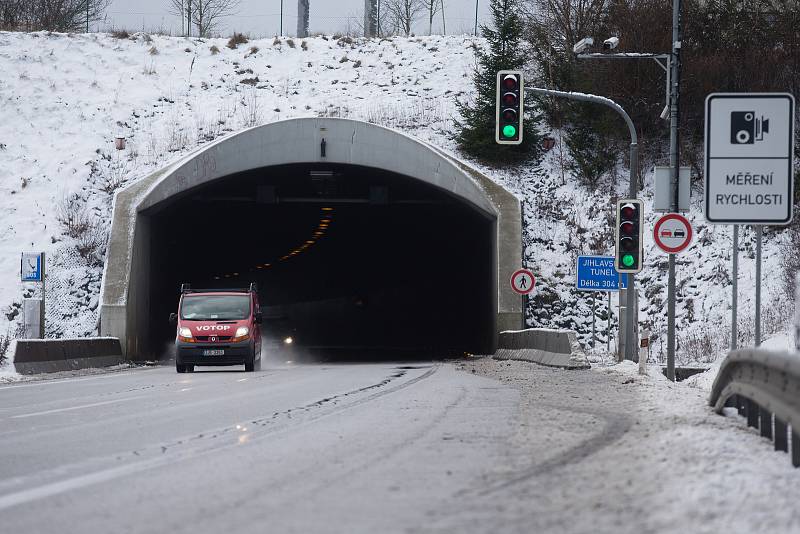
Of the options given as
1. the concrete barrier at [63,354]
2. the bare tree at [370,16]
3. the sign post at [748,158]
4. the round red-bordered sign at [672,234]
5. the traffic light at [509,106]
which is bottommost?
the concrete barrier at [63,354]

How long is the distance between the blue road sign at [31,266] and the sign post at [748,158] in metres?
20.1

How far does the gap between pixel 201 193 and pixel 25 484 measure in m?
35.3

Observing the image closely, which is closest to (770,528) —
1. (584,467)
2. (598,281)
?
(584,467)

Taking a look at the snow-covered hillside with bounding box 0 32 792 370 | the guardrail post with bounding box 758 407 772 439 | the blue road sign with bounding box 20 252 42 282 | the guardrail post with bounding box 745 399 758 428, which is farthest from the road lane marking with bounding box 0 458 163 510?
the snow-covered hillside with bounding box 0 32 792 370

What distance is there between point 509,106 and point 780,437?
14.8 metres

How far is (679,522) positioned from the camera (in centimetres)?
598

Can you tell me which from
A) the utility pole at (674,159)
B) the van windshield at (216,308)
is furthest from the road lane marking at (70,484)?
the van windshield at (216,308)

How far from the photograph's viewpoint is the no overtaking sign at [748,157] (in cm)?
1249

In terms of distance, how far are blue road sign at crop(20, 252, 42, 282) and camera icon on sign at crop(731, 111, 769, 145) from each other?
20.3m

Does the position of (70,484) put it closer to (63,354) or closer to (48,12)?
(63,354)

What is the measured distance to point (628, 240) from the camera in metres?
25.6

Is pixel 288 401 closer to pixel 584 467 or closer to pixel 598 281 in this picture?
pixel 584 467

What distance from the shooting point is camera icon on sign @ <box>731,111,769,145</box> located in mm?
12664

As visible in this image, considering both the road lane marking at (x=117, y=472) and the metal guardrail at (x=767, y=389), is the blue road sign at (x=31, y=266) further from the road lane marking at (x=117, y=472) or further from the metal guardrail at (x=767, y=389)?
the metal guardrail at (x=767, y=389)
